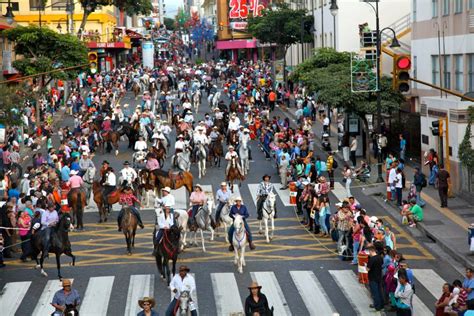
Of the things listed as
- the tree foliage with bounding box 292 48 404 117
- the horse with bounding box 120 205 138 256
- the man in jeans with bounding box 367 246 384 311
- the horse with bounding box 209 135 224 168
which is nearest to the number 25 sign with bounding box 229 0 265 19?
the tree foliage with bounding box 292 48 404 117

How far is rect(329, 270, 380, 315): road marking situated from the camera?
75.3 ft

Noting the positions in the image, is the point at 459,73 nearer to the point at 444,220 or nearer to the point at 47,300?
the point at 444,220

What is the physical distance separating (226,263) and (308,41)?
55.5 meters

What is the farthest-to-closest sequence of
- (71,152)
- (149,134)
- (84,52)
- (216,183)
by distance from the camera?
(84,52) < (149,134) < (71,152) < (216,183)

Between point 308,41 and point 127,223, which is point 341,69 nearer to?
point 127,223

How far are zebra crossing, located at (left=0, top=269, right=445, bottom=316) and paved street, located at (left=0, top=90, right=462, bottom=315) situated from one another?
0.02 m

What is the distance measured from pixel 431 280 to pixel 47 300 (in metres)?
8.86

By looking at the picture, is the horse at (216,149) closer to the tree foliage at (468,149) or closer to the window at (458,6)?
the window at (458,6)

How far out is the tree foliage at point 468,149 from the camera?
1309 inches

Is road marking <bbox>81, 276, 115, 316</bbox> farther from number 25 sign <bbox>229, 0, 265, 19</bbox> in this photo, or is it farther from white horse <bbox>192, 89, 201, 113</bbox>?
number 25 sign <bbox>229, 0, 265, 19</bbox>

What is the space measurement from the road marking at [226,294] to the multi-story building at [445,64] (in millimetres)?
13062

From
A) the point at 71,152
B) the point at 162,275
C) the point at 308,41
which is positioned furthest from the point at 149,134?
the point at 308,41

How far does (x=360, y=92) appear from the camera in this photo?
1769 inches

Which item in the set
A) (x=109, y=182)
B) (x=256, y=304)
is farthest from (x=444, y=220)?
(x=256, y=304)
